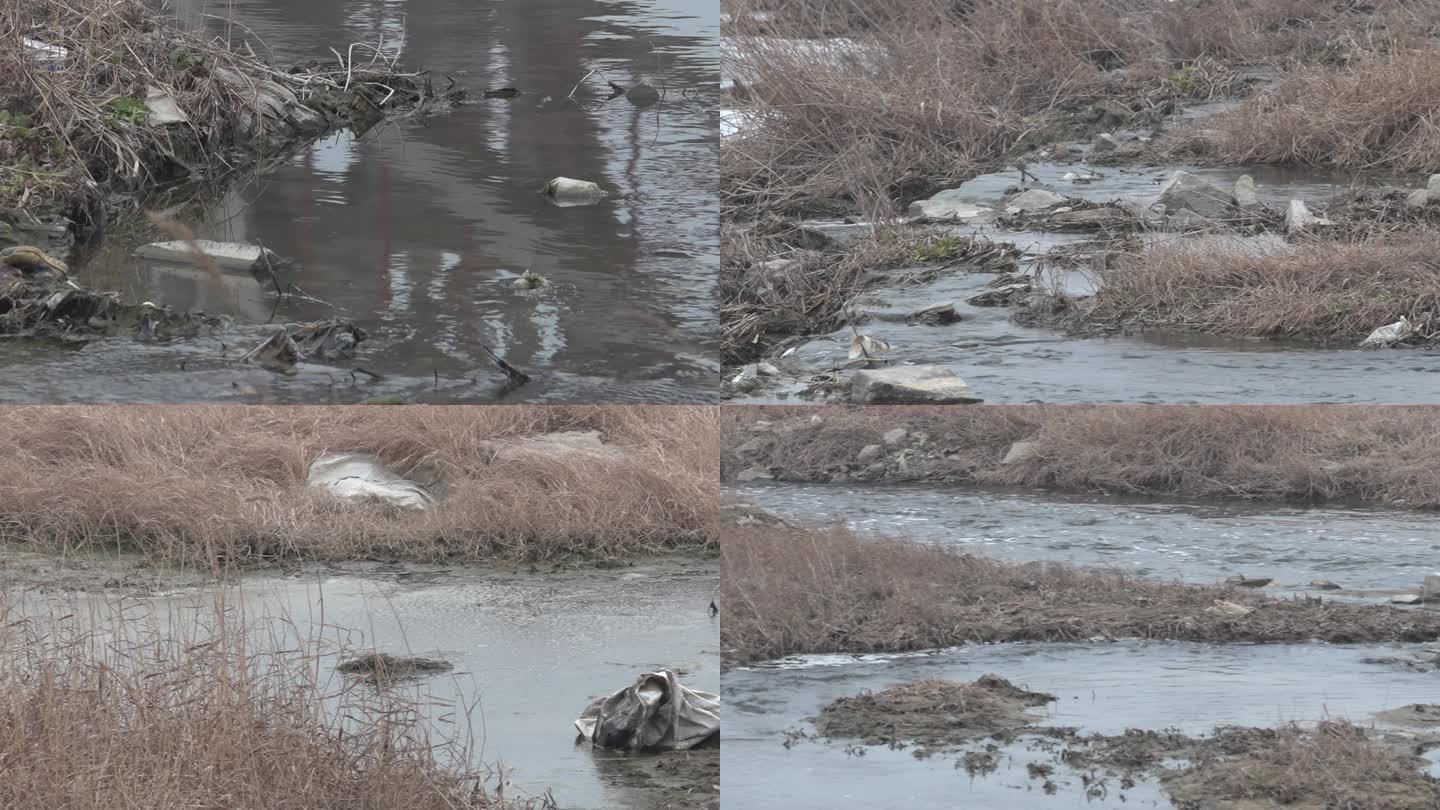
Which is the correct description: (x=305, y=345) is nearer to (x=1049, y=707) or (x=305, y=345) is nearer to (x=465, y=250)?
(x=465, y=250)

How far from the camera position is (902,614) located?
22.4 feet

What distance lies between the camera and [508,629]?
32.8ft

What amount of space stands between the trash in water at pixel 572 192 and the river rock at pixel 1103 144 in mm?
3411

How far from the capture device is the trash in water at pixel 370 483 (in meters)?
11.7

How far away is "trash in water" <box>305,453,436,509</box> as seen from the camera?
11.7 m

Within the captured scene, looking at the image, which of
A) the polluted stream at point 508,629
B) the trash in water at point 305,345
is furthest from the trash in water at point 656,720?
the trash in water at point 305,345

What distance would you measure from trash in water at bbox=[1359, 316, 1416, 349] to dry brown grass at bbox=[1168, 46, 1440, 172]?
291cm


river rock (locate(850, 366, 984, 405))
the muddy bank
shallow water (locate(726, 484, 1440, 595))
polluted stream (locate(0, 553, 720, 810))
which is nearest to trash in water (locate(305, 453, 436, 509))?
polluted stream (locate(0, 553, 720, 810))

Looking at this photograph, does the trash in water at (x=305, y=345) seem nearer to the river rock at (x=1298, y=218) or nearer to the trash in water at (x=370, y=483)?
the river rock at (x=1298, y=218)

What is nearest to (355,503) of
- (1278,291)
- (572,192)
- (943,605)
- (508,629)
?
(508,629)

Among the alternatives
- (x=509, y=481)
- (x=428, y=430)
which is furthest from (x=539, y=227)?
(x=428, y=430)

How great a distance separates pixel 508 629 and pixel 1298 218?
5.69 metres

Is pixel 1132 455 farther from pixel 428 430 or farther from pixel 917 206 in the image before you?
pixel 428 430

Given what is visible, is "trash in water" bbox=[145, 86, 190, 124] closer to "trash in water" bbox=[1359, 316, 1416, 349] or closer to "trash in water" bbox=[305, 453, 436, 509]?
"trash in water" bbox=[305, 453, 436, 509]
